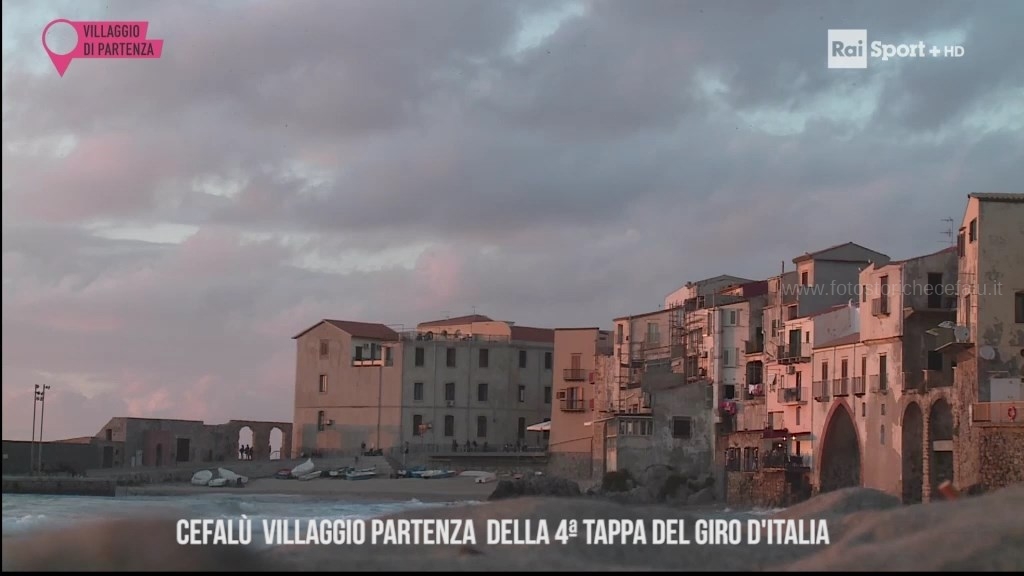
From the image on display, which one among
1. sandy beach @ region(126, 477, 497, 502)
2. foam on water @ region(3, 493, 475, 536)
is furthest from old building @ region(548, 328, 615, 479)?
foam on water @ region(3, 493, 475, 536)

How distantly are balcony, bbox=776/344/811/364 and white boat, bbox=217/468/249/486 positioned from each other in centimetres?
2742

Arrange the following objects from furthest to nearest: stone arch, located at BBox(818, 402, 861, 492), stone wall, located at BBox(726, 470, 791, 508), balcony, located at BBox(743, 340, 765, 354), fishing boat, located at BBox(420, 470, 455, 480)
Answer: fishing boat, located at BBox(420, 470, 455, 480), balcony, located at BBox(743, 340, 765, 354), stone wall, located at BBox(726, 470, 791, 508), stone arch, located at BBox(818, 402, 861, 492)

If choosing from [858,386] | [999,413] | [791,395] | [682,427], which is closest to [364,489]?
[682,427]

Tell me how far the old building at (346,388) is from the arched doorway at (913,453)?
34.8 metres

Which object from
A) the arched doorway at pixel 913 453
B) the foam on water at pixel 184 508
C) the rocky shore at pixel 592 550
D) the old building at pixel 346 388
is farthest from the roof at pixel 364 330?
the rocky shore at pixel 592 550

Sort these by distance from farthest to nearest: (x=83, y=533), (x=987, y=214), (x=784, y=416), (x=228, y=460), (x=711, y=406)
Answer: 1. (x=228, y=460)
2. (x=711, y=406)
3. (x=784, y=416)
4. (x=987, y=214)
5. (x=83, y=533)

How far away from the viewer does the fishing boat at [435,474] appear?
236 feet

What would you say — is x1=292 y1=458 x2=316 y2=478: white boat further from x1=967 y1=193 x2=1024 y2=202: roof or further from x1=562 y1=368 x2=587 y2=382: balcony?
x1=967 y1=193 x2=1024 y2=202: roof

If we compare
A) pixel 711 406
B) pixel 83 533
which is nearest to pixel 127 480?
pixel 711 406

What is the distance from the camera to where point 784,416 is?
2534 inches

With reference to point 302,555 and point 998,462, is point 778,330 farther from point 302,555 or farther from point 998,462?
point 302,555

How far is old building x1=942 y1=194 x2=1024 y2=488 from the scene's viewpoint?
4669cm

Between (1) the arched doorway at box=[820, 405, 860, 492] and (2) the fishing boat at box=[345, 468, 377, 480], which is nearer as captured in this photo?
(1) the arched doorway at box=[820, 405, 860, 492]

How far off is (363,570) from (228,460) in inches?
2646
